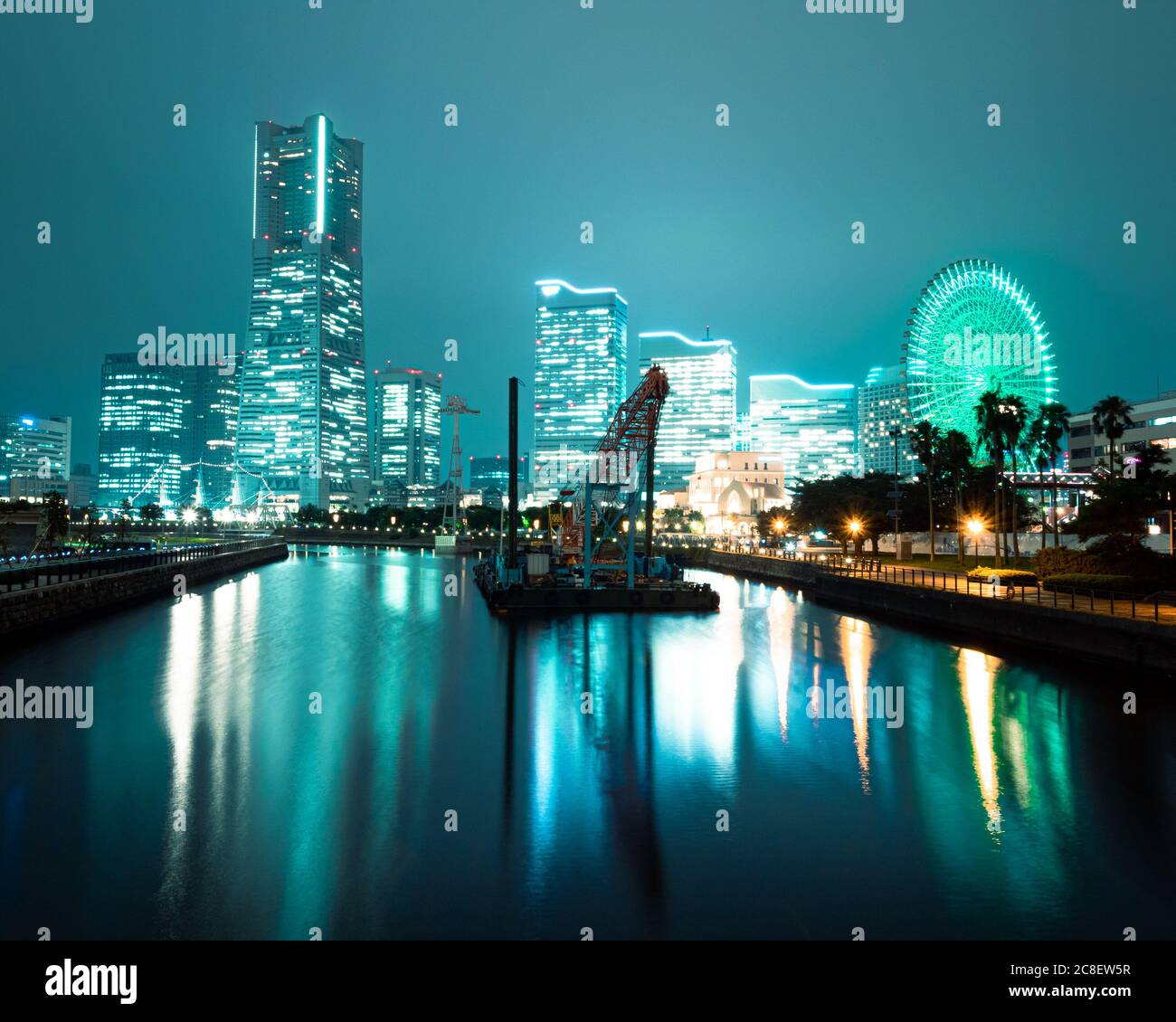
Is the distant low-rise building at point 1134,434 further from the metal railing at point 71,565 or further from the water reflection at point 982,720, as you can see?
the metal railing at point 71,565

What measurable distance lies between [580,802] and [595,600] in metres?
29.5

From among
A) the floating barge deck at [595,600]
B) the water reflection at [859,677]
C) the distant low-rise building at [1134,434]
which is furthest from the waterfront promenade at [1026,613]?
the distant low-rise building at [1134,434]

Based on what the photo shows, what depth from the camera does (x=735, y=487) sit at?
488 ft

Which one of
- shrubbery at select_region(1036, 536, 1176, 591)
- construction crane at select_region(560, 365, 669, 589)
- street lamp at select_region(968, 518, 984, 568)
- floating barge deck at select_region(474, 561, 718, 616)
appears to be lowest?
floating barge deck at select_region(474, 561, 718, 616)

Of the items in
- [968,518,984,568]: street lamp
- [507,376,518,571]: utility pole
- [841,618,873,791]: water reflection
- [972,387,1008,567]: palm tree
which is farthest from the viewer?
[968,518,984,568]: street lamp

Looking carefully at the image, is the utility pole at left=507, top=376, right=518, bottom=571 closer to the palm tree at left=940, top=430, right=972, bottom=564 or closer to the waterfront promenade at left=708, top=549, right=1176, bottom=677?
the waterfront promenade at left=708, top=549, right=1176, bottom=677

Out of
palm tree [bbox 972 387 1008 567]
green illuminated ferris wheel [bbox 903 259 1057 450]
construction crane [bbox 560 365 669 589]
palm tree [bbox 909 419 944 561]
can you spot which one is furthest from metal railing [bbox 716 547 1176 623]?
green illuminated ferris wheel [bbox 903 259 1057 450]

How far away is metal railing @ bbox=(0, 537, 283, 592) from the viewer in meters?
37.2

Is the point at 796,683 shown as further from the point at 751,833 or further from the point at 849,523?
the point at 849,523

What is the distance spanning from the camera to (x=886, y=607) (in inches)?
1756

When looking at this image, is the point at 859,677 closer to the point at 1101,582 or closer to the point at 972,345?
the point at 1101,582

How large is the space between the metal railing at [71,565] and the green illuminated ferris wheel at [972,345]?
6810 centimetres

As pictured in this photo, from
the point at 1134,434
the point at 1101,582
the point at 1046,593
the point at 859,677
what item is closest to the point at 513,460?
the point at 859,677

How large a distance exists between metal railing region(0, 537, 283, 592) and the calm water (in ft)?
32.8
